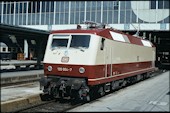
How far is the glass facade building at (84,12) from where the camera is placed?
53.3m

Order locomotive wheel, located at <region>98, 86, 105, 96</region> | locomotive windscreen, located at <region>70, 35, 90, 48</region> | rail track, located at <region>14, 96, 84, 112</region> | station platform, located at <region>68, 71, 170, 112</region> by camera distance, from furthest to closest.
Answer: locomotive wheel, located at <region>98, 86, 105, 96</region> → locomotive windscreen, located at <region>70, 35, 90, 48</region> → rail track, located at <region>14, 96, 84, 112</region> → station platform, located at <region>68, 71, 170, 112</region>

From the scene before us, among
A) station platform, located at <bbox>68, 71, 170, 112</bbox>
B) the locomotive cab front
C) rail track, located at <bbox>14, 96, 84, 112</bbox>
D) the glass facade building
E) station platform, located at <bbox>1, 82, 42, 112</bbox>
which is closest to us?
station platform, located at <bbox>1, 82, 42, 112</bbox>

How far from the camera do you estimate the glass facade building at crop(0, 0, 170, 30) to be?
175ft

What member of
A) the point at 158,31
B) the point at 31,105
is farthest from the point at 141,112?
the point at 158,31

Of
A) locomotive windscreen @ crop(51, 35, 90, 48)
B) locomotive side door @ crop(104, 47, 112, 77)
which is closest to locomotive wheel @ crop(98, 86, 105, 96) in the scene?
locomotive side door @ crop(104, 47, 112, 77)

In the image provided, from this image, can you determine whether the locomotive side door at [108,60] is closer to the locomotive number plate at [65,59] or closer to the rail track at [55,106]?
the locomotive number plate at [65,59]

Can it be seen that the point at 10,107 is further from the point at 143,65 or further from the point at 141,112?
the point at 143,65

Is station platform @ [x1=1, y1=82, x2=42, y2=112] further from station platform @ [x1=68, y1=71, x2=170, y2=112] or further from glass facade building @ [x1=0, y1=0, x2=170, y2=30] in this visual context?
glass facade building @ [x1=0, y1=0, x2=170, y2=30]

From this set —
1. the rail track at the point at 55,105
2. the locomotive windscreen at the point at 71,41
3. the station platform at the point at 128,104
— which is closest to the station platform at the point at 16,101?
the rail track at the point at 55,105

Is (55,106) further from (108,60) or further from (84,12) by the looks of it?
(84,12)

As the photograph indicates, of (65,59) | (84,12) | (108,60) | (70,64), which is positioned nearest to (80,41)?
(65,59)

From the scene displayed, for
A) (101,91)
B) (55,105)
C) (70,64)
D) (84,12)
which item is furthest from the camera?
(84,12)

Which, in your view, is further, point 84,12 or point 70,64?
point 84,12

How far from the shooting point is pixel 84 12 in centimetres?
5738
